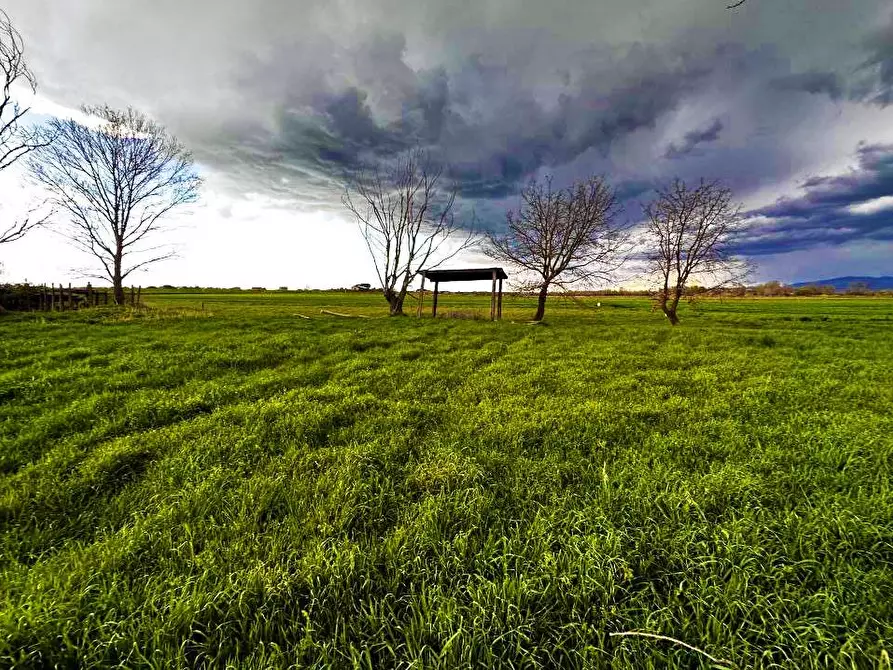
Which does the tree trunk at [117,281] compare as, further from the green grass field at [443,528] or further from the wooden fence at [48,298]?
the green grass field at [443,528]

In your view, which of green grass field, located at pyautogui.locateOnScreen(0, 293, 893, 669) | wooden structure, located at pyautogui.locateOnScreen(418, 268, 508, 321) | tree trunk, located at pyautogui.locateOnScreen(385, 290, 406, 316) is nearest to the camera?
green grass field, located at pyautogui.locateOnScreen(0, 293, 893, 669)

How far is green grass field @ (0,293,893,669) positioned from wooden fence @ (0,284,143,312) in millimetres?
26459

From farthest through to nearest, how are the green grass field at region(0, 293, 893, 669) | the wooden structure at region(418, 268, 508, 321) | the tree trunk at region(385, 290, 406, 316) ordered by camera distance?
the tree trunk at region(385, 290, 406, 316), the wooden structure at region(418, 268, 508, 321), the green grass field at region(0, 293, 893, 669)

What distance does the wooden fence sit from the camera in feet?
76.5

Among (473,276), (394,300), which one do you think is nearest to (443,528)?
(473,276)

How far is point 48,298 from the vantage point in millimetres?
24656

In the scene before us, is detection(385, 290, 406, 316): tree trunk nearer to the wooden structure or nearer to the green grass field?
the wooden structure

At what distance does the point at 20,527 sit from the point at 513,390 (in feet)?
21.0

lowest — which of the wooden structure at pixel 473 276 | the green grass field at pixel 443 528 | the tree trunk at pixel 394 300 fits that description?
the green grass field at pixel 443 528

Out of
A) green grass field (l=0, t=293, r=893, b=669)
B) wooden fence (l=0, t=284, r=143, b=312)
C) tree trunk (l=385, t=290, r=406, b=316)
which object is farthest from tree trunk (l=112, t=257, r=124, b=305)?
green grass field (l=0, t=293, r=893, b=669)

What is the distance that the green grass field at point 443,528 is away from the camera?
6.29 ft

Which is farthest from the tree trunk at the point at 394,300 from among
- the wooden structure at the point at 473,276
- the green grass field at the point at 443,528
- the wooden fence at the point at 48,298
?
the wooden fence at the point at 48,298

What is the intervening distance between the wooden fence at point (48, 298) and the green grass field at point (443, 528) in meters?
26.5

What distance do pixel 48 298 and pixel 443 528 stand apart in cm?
3563
